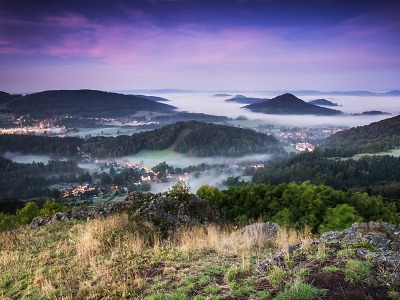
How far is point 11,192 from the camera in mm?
189000

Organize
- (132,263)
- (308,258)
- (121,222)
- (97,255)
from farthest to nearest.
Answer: (121,222) → (97,255) → (132,263) → (308,258)

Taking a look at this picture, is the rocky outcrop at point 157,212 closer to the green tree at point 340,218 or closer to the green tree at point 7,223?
the green tree at point 7,223

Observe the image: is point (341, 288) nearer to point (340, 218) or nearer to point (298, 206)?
point (340, 218)

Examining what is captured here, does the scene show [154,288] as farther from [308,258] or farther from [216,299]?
[308,258]

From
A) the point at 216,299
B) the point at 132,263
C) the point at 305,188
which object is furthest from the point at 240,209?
the point at 216,299

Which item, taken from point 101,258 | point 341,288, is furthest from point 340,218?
point 101,258

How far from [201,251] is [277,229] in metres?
5.43

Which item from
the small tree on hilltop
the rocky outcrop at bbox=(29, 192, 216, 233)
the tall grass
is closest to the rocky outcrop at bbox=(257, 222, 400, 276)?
the tall grass

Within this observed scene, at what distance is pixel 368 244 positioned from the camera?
32.3ft

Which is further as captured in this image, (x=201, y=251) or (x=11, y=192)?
(x=11, y=192)

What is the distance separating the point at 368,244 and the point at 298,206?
27.5 metres

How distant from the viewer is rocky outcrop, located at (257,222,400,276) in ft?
27.8

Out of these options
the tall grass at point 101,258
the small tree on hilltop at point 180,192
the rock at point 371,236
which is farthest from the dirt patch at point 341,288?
the small tree on hilltop at point 180,192

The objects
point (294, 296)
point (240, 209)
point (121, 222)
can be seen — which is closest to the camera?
point (294, 296)
